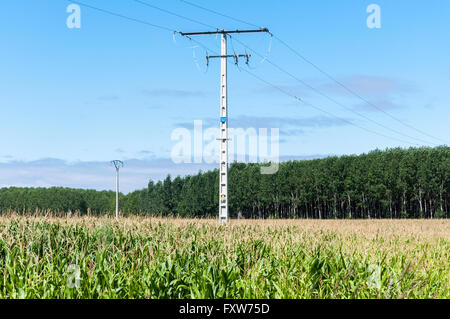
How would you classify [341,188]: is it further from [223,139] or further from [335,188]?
[223,139]

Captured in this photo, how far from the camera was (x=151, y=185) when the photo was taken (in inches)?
4702

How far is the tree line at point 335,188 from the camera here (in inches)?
2916

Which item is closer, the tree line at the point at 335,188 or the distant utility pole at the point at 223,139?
the distant utility pole at the point at 223,139

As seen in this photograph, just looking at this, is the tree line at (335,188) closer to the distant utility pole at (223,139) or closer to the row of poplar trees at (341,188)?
the row of poplar trees at (341,188)

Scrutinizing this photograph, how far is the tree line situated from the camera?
7406 cm

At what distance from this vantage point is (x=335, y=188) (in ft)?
269

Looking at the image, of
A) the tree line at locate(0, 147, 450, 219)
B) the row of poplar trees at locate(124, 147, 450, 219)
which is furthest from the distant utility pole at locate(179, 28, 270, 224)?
the row of poplar trees at locate(124, 147, 450, 219)

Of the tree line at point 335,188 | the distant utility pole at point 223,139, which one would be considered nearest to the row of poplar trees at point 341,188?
the tree line at point 335,188

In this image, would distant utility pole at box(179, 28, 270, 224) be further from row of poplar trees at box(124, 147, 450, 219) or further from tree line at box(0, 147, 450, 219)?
row of poplar trees at box(124, 147, 450, 219)

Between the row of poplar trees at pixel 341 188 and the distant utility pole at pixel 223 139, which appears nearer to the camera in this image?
the distant utility pole at pixel 223 139
